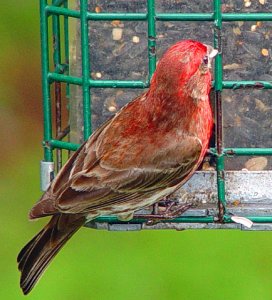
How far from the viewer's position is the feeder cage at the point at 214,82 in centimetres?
1216

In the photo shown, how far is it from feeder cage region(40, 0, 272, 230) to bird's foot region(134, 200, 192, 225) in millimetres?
56

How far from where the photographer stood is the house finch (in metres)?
12.0

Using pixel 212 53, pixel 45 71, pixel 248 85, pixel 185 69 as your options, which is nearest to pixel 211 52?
pixel 212 53

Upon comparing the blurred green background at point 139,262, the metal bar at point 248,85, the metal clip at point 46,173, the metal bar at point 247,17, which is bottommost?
the blurred green background at point 139,262

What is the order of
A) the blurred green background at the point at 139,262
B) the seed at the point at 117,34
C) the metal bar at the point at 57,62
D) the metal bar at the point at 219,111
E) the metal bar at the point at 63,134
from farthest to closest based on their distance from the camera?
the blurred green background at the point at 139,262, the metal bar at the point at 63,134, the metal bar at the point at 57,62, the seed at the point at 117,34, the metal bar at the point at 219,111

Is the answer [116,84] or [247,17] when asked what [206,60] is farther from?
[116,84]

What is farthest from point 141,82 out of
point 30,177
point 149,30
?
point 30,177

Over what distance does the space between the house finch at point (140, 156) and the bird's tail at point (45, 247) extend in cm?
13

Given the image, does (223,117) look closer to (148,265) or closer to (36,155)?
(148,265)

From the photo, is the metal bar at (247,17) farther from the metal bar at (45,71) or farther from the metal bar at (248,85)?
the metal bar at (45,71)

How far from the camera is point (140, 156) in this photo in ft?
39.5

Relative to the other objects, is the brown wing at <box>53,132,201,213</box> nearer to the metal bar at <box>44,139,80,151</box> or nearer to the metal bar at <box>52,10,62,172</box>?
the metal bar at <box>44,139,80,151</box>

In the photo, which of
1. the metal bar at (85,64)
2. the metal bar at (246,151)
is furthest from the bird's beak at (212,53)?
the metal bar at (85,64)

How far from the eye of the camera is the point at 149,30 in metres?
12.0
